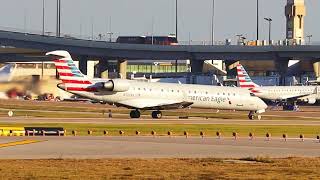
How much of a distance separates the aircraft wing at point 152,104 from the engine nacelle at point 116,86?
1528mm

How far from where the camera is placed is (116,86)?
9231 centimetres

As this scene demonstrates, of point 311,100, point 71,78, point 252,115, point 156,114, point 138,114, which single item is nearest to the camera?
point 71,78

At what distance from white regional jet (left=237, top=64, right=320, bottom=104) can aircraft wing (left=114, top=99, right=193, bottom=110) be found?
138ft

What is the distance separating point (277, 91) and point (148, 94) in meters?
50.4

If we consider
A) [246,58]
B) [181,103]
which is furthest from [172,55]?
[181,103]

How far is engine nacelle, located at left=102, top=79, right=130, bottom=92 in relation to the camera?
301ft

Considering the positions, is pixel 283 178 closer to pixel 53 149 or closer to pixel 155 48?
pixel 53 149

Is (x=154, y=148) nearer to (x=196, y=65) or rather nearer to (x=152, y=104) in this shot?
(x=152, y=104)

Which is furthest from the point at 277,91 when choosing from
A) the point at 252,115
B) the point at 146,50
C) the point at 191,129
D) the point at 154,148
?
the point at 154,148

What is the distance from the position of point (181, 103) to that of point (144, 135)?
34.1m

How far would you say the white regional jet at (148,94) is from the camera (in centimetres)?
9075

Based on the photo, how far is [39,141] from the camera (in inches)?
2112

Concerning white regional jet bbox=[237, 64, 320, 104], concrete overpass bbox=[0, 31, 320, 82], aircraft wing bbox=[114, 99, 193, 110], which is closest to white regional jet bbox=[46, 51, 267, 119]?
aircraft wing bbox=[114, 99, 193, 110]

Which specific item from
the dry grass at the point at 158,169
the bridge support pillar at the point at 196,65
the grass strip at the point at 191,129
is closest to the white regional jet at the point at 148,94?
the grass strip at the point at 191,129
